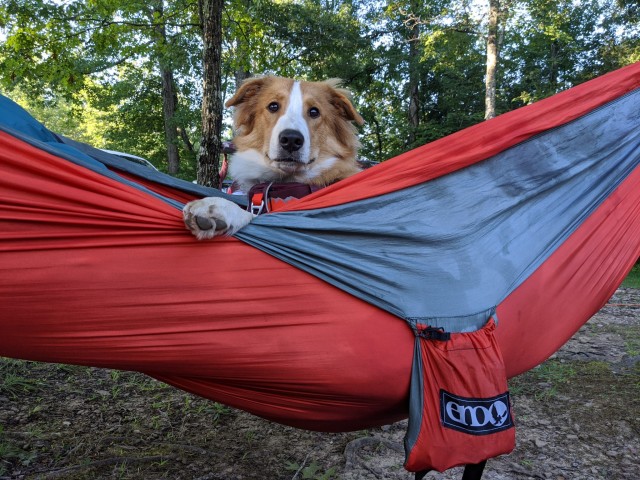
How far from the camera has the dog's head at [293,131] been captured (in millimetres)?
2586

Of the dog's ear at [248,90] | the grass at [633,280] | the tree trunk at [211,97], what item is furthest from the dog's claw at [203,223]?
the grass at [633,280]

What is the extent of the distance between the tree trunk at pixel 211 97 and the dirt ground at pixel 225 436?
85.9 inches

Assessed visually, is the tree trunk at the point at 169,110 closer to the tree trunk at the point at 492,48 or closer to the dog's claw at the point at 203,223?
the tree trunk at the point at 492,48

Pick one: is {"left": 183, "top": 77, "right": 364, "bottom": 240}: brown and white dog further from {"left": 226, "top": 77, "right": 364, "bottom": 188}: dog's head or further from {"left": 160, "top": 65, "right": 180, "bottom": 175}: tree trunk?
{"left": 160, "top": 65, "right": 180, "bottom": 175}: tree trunk

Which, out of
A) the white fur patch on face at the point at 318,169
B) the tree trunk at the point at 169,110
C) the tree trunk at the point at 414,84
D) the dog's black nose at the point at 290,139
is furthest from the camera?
the tree trunk at the point at 414,84

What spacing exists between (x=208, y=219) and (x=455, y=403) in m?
0.84

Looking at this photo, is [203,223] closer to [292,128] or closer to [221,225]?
[221,225]

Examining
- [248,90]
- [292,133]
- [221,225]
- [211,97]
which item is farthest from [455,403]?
[211,97]

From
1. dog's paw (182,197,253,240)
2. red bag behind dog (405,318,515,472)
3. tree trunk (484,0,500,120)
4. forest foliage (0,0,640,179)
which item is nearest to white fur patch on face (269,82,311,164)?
dog's paw (182,197,253,240)

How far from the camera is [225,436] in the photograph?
98.7 inches

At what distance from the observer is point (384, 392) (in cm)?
138

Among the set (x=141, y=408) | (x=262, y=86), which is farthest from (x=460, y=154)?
(x=141, y=408)

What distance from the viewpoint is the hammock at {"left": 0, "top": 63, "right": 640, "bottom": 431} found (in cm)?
128

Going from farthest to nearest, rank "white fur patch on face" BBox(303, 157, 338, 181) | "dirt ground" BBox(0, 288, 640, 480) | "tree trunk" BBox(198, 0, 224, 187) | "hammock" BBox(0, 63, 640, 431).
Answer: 1. "tree trunk" BBox(198, 0, 224, 187)
2. "white fur patch on face" BBox(303, 157, 338, 181)
3. "dirt ground" BBox(0, 288, 640, 480)
4. "hammock" BBox(0, 63, 640, 431)
